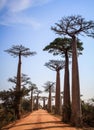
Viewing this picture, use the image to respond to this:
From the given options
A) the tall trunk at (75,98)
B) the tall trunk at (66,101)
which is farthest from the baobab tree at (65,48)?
the tall trunk at (75,98)

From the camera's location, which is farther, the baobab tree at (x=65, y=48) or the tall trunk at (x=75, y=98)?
the baobab tree at (x=65, y=48)

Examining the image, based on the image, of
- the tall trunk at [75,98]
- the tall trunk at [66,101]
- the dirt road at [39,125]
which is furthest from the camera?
the tall trunk at [66,101]

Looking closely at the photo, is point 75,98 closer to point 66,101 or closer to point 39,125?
point 39,125

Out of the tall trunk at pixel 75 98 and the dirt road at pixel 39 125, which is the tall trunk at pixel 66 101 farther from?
the tall trunk at pixel 75 98

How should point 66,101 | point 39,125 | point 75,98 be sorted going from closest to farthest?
point 39,125 < point 75,98 < point 66,101

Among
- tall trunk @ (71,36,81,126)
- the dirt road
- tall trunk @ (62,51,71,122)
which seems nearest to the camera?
the dirt road

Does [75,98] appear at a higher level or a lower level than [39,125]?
higher

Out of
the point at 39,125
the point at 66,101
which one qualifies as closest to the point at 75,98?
the point at 39,125

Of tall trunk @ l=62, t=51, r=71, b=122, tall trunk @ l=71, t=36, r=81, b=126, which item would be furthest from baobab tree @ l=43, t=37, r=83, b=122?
tall trunk @ l=71, t=36, r=81, b=126

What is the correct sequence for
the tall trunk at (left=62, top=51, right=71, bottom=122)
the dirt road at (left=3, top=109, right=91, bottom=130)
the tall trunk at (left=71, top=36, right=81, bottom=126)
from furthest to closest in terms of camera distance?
the tall trunk at (left=62, top=51, right=71, bottom=122) < the tall trunk at (left=71, top=36, right=81, bottom=126) < the dirt road at (left=3, top=109, right=91, bottom=130)

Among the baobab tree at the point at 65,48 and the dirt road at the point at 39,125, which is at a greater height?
the baobab tree at the point at 65,48

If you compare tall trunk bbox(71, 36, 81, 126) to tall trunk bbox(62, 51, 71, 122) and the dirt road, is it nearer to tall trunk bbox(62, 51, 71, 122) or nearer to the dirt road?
the dirt road

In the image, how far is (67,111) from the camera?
19812 mm

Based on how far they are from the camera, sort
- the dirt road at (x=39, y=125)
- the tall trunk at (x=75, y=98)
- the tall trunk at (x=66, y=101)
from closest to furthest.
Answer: the dirt road at (x=39, y=125) → the tall trunk at (x=75, y=98) → the tall trunk at (x=66, y=101)
